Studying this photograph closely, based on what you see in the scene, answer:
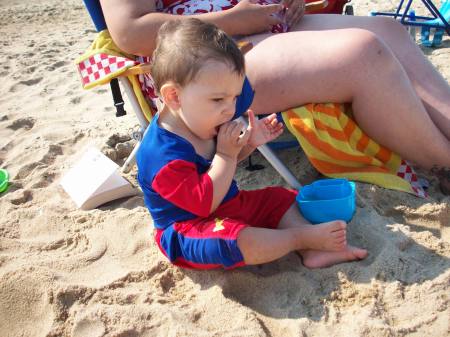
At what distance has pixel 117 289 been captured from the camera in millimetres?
1842

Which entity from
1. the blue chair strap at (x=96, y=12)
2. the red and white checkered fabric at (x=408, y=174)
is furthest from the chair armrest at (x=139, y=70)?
the red and white checkered fabric at (x=408, y=174)

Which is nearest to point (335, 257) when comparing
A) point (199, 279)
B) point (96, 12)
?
point (199, 279)

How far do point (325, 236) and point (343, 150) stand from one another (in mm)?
519

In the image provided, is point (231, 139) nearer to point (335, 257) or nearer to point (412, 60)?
point (335, 257)

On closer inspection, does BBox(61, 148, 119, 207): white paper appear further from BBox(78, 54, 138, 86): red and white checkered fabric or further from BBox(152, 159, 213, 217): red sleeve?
BBox(152, 159, 213, 217): red sleeve

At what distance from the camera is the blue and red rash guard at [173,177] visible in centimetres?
172

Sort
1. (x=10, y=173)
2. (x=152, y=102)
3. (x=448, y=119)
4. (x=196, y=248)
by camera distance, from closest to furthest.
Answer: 1. (x=196, y=248)
2. (x=448, y=119)
3. (x=152, y=102)
4. (x=10, y=173)

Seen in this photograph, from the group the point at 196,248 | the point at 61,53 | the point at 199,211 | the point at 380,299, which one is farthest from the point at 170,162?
the point at 61,53

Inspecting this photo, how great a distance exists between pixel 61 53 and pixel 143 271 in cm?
420

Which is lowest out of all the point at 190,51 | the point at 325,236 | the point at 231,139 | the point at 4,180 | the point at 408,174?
the point at 4,180

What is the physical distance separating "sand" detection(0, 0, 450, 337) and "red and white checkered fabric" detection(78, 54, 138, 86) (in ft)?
1.93

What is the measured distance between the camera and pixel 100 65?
240 centimetres

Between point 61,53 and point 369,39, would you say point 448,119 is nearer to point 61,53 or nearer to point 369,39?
point 369,39

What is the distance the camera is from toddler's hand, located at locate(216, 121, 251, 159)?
179 centimetres
